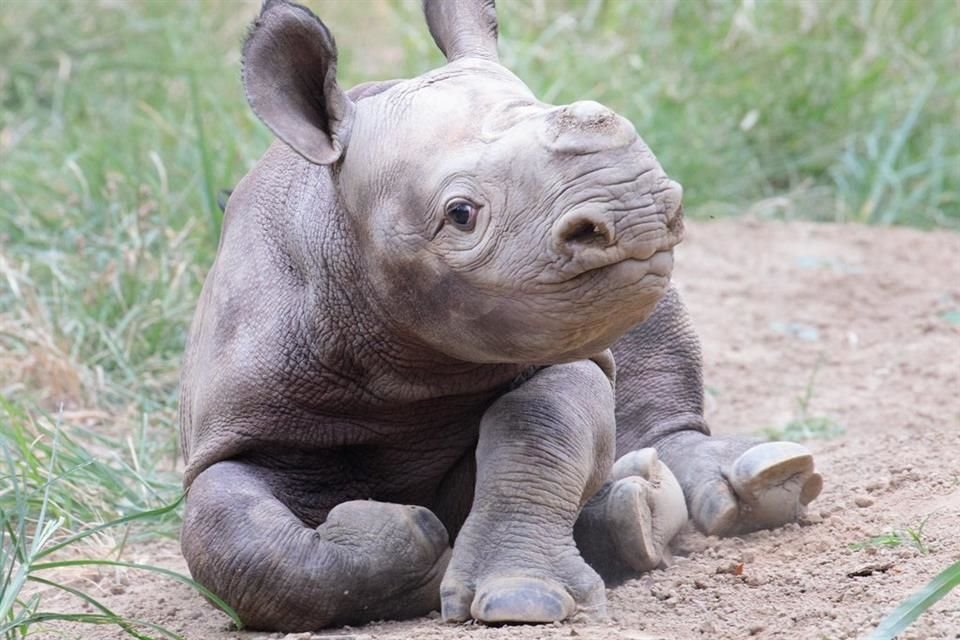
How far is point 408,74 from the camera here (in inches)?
362

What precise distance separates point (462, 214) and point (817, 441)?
2671 millimetres

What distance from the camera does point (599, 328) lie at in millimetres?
3559

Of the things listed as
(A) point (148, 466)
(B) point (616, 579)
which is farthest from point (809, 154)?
(B) point (616, 579)

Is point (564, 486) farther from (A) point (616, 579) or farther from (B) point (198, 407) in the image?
(B) point (198, 407)

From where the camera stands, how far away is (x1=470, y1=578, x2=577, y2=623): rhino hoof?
3693 mm

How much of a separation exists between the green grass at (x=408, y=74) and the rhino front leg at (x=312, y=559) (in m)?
2.90

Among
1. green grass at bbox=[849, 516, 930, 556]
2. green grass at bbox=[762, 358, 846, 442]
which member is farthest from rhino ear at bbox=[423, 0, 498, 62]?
green grass at bbox=[762, 358, 846, 442]

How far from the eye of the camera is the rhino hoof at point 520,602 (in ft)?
12.1

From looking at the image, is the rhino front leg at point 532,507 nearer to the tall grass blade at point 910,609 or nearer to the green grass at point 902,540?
the green grass at point 902,540

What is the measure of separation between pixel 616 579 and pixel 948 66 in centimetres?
650

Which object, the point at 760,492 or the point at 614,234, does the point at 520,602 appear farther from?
the point at 760,492

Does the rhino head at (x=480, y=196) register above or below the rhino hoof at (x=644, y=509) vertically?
above

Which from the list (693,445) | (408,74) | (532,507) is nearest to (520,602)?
(532,507)

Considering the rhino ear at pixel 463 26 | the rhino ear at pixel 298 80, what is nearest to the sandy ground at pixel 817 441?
the rhino ear at pixel 298 80
